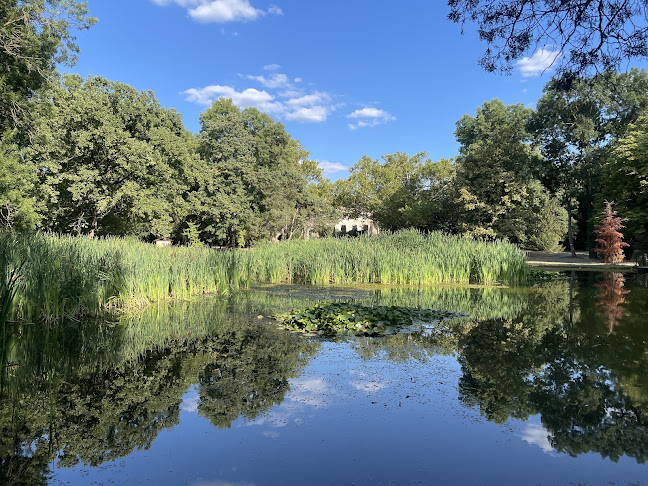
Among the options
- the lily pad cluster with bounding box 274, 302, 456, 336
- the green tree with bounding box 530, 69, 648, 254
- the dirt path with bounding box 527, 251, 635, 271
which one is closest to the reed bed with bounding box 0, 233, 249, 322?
the lily pad cluster with bounding box 274, 302, 456, 336

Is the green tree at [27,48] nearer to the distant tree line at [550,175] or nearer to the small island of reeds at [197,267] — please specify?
the small island of reeds at [197,267]

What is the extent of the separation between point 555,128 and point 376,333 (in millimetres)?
26102

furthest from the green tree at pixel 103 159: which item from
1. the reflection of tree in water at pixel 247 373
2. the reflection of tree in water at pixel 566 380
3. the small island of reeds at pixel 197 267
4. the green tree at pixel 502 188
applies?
the green tree at pixel 502 188

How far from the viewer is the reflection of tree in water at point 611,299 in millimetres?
7847

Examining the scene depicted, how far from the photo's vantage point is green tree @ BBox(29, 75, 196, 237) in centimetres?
1883

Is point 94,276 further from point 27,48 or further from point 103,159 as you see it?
point 103,159

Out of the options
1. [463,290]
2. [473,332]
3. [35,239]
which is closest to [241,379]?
[473,332]

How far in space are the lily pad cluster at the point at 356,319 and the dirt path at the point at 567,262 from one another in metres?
17.0

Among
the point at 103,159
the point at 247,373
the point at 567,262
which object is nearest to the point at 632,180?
the point at 567,262

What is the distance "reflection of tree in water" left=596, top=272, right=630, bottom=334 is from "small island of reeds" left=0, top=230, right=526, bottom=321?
8.39 feet

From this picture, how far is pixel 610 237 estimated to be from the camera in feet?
70.7

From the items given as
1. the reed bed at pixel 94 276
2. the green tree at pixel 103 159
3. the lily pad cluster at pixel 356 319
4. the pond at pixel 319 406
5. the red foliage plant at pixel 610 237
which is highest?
the green tree at pixel 103 159

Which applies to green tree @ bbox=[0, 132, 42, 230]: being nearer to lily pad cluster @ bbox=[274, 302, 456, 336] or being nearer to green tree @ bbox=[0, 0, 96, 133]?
green tree @ bbox=[0, 0, 96, 133]

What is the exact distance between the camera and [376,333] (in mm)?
6566
